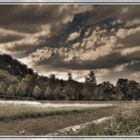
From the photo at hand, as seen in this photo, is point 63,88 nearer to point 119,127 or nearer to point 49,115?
point 49,115

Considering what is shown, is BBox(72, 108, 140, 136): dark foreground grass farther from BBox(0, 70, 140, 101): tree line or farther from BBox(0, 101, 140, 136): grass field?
BBox(0, 70, 140, 101): tree line

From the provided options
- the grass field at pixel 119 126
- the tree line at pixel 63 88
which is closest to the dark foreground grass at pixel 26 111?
the tree line at pixel 63 88

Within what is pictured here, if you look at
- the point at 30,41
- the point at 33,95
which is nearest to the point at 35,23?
the point at 30,41

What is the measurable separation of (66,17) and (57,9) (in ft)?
0.73

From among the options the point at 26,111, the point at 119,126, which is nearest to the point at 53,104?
the point at 26,111

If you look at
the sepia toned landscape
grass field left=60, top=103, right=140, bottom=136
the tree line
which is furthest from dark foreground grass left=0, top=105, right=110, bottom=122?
grass field left=60, top=103, right=140, bottom=136

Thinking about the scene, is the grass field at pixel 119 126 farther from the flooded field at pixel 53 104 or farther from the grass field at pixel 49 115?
the flooded field at pixel 53 104

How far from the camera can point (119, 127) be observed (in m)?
12.9

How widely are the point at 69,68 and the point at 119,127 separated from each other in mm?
1150

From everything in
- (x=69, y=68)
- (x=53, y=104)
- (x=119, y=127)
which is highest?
(x=69, y=68)

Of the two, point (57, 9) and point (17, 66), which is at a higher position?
point (57, 9)

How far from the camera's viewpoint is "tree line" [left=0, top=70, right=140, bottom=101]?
42.8 ft

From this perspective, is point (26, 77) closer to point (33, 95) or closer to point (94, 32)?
point (33, 95)

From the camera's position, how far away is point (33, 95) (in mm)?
13086
